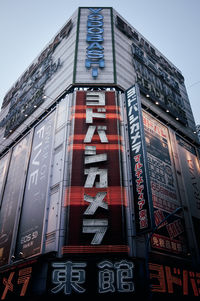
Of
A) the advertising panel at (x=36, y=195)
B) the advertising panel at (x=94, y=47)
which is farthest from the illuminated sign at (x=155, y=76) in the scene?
the advertising panel at (x=36, y=195)

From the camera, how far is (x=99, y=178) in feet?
66.1

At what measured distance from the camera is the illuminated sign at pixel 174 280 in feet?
53.2

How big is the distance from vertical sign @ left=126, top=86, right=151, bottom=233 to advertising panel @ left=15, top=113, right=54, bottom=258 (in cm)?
772

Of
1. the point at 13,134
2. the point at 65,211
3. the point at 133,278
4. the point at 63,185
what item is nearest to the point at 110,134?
the point at 63,185

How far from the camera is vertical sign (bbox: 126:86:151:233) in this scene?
681 inches

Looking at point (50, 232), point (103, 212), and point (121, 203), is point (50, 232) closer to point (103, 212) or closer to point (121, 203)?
point (103, 212)

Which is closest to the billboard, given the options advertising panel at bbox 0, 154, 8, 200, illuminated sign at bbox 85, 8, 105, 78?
advertising panel at bbox 0, 154, 8, 200

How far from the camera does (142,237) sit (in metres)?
18.5

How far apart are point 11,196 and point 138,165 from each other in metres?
14.8

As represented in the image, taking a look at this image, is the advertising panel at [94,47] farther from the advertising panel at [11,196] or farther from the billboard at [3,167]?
the billboard at [3,167]

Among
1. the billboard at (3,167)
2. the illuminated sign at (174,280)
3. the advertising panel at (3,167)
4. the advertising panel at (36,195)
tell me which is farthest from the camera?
the advertising panel at (3,167)

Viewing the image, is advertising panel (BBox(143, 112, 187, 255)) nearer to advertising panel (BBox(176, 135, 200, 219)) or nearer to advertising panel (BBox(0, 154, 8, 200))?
advertising panel (BBox(176, 135, 200, 219))

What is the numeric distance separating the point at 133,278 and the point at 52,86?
2336 cm

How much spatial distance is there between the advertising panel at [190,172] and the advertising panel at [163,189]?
237 centimetres
